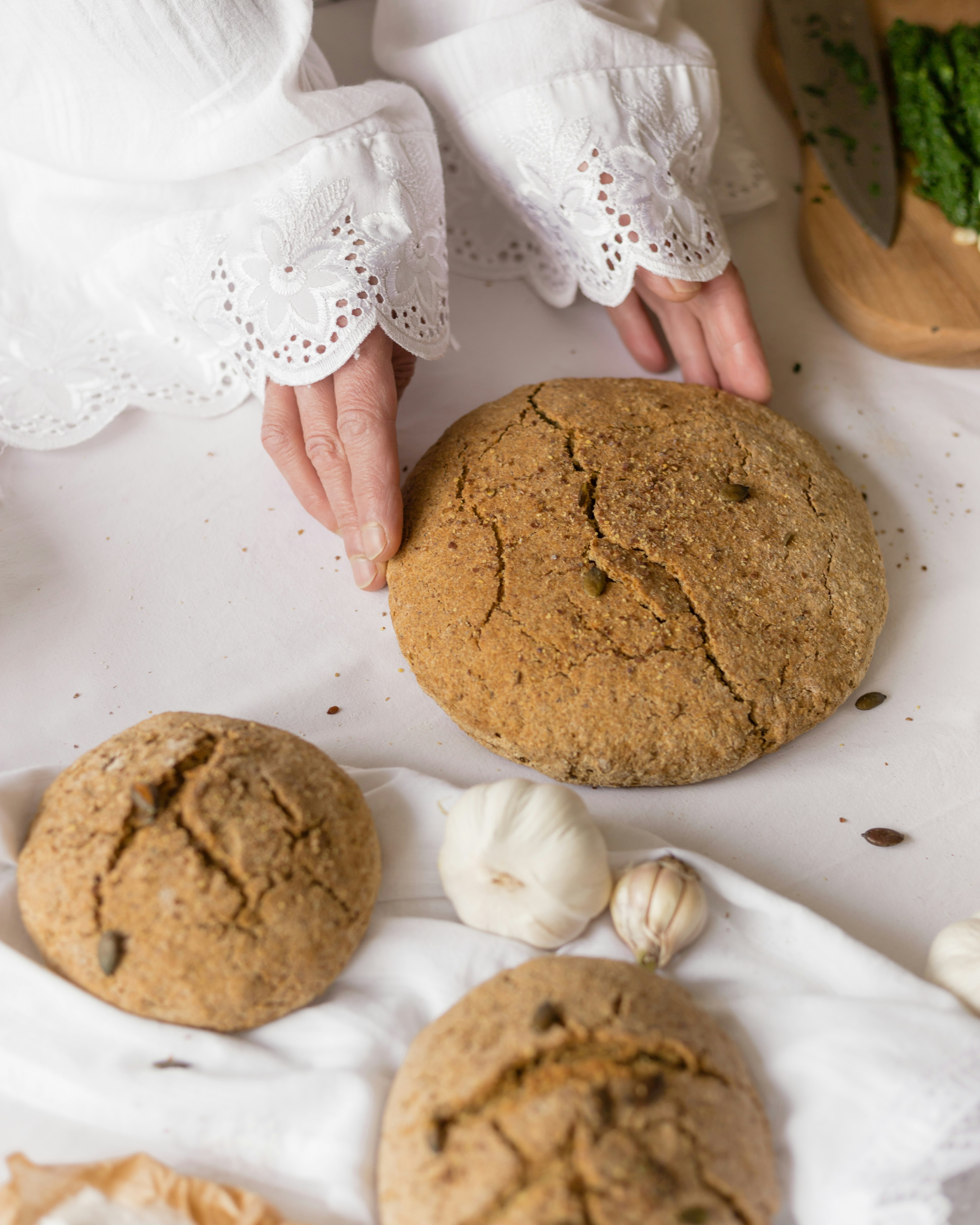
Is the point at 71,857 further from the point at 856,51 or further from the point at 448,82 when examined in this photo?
the point at 856,51

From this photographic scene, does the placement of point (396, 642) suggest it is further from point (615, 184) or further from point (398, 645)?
point (615, 184)

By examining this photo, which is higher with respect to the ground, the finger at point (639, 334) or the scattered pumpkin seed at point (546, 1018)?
the finger at point (639, 334)

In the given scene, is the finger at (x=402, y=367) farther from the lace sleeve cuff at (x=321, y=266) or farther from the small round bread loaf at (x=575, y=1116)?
the small round bread loaf at (x=575, y=1116)

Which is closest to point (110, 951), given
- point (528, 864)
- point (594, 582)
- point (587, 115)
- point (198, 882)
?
point (198, 882)

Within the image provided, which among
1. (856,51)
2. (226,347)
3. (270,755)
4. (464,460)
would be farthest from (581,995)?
(856,51)

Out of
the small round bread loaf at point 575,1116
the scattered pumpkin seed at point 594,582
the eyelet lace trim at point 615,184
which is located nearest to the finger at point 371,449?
the scattered pumpkin seed at point 594,582

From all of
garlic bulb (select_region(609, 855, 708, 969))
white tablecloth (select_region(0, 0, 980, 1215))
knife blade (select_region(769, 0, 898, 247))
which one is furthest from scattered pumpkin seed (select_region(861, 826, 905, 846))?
knife blade (select_region(769, 0, 898, 247))

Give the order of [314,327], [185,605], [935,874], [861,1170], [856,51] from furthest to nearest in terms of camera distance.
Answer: [856,51]
[185,605]
[314,327]
[935,874]
[861,1170]
